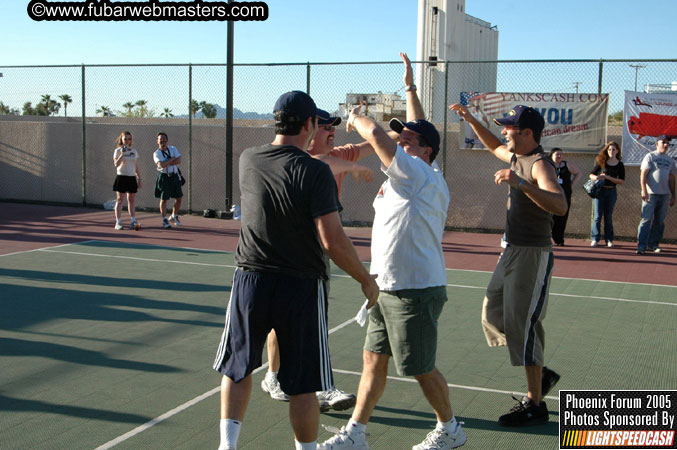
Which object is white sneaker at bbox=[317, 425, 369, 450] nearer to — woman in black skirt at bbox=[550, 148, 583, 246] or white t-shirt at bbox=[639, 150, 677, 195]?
woman in black skirt at bbox=[550, 148, 583, 246]

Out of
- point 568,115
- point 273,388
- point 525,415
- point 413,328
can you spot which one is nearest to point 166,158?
point 568,115

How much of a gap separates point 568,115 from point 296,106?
11.9 metres

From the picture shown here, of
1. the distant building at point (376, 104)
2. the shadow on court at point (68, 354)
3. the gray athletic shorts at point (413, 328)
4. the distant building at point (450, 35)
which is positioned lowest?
the shadow on court at point (68, 354)

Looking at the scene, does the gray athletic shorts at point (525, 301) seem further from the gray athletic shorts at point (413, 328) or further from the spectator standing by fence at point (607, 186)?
the spectator standing by fence at point (607, 186)

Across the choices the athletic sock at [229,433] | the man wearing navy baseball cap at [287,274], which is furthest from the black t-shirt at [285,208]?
the athletic sock at [229,433]

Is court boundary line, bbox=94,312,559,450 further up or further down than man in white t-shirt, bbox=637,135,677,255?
further down

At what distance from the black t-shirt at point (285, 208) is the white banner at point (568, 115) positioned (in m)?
11.6

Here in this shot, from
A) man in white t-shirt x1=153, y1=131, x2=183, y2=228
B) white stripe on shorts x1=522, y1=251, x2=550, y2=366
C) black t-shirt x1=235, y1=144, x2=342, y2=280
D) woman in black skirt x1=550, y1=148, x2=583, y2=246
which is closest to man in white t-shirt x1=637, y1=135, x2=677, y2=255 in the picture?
woman in black skirt x1=550, y1=148, x2=583, y2=246

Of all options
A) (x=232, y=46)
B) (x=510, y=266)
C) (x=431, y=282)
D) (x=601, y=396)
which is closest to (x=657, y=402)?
(x=601, y=396)

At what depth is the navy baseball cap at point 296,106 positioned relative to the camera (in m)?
3.86

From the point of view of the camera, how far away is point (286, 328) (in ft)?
12.6

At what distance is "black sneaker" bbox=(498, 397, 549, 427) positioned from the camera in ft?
16.2

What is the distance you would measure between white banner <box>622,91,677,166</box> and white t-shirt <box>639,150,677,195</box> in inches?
52.6

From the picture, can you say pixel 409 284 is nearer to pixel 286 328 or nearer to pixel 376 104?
pixel 286 328
